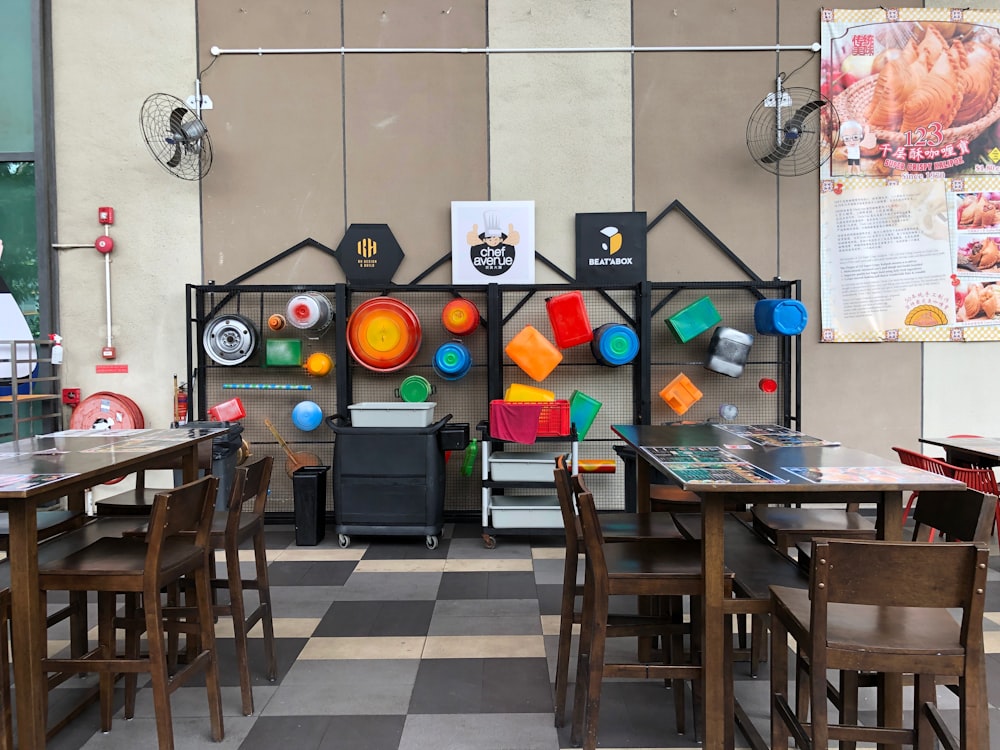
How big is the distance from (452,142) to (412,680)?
14.3 ft

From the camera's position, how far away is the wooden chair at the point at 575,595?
253 cm

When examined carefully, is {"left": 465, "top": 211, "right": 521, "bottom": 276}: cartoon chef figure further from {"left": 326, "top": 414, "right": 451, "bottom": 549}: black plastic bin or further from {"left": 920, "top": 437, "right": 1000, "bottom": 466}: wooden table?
{"left": 920, "top": 437, "right": 1000, "bottom": 466}: wooden table

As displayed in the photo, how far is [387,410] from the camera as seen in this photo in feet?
16.5

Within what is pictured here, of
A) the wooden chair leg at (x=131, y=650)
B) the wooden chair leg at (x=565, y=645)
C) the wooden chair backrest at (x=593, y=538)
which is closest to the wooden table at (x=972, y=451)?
the wooden chair leg at (x=565, y=645)

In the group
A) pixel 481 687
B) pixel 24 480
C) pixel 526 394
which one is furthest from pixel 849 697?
pixel 526 394

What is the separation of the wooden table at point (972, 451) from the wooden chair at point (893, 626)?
9.51ft

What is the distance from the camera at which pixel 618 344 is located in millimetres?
5430

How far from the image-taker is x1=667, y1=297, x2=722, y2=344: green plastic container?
217 inches

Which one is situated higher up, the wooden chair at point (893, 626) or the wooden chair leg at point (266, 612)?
the wooden chair at point (893, 626)

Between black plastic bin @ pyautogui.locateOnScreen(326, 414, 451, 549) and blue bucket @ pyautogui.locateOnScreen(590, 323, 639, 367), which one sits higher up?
blue bucket @ pyautogui.locateOnScreen(590, 323, 639, 367)

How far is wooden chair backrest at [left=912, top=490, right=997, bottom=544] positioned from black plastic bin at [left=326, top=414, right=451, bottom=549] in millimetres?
3259

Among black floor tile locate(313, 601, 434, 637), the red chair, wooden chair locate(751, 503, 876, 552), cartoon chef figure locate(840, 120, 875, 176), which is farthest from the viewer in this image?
cartoon chef figure locate(840, 120, 875, 176)

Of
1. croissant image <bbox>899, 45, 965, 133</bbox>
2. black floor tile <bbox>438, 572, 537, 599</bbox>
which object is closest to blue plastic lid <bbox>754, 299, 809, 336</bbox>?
croissant image <bbox>899, 45, 965, 133</bbox>

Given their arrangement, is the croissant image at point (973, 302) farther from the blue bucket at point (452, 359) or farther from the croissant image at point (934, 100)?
the blue bucket at point (452, 359)
